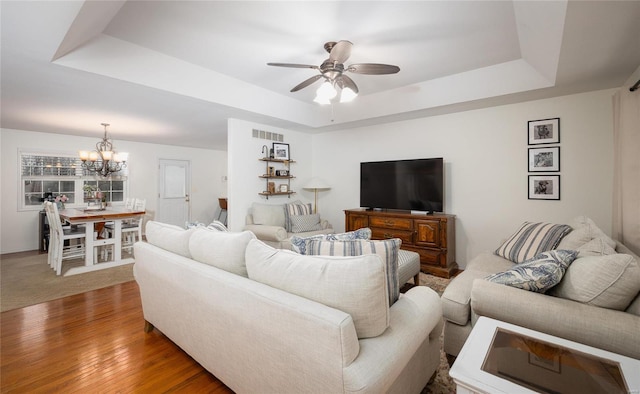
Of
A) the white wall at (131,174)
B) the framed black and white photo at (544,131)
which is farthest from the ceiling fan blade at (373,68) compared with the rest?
the white wall at (131,174)

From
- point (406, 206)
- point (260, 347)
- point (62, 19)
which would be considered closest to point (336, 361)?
point (260, 347)

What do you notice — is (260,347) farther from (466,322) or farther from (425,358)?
(466,322)

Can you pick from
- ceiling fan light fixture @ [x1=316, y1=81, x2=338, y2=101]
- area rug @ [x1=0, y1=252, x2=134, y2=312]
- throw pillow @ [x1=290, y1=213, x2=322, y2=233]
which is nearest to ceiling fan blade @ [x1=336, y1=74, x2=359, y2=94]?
ceiling fan light fixture @ [x1=316, y1=81, x2=338, y2=101]

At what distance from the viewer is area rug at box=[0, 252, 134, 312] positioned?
297 cm

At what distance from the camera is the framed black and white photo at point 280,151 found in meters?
4.81

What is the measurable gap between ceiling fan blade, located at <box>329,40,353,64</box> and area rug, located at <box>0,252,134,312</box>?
12.4 ft

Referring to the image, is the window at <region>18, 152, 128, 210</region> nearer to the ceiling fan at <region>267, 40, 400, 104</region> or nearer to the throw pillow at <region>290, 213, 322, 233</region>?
the throw pillow at <region>290, 213, 322, 233</region>

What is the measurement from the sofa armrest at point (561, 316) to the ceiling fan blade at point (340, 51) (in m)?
2.01

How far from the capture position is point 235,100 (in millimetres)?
A: 3598

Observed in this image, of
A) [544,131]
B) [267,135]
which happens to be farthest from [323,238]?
[267,135]

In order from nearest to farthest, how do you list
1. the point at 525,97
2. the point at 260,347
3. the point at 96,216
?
the point at 260,347 < the point at 525,97 < the point at 96,216

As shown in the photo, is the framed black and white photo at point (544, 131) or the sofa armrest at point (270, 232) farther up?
the framed black and white photo at point (544, 131)

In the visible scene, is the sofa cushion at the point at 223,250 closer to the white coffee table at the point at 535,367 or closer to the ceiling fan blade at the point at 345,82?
the white coffee table at the point at 535,367

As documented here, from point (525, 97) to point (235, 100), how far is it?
12.0 feet
